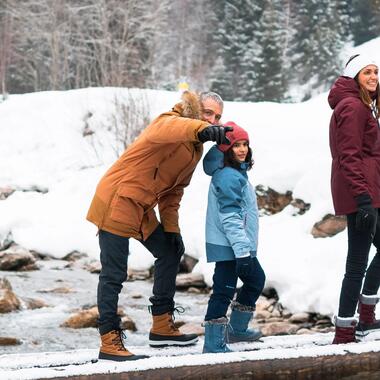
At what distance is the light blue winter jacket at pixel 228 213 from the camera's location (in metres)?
4.00

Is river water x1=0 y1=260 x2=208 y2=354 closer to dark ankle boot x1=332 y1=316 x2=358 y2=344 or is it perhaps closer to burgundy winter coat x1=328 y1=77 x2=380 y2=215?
dark ankle boot x1=332 y1=316 x2=358 y2=344

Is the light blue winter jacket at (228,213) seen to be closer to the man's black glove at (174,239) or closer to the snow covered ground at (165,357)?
the man's black glove at (174,239)

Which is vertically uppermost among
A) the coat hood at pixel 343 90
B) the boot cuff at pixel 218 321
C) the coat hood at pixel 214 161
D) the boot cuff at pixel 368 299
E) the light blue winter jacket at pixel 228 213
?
the coat hood at pixel 343 90

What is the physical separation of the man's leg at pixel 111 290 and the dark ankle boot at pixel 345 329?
1.10 m

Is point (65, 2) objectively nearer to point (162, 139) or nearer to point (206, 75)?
point (206, 75)

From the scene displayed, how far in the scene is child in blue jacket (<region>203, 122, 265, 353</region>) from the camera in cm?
402

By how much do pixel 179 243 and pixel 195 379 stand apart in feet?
2.90

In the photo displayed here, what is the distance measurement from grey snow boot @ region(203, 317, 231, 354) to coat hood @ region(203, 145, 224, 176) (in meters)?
0.81

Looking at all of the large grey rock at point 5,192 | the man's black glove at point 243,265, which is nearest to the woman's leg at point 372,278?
the man's black glove at point 243,265

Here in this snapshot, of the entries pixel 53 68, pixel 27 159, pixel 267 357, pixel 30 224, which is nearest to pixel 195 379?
pixel 267 357

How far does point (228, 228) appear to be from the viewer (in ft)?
13.1

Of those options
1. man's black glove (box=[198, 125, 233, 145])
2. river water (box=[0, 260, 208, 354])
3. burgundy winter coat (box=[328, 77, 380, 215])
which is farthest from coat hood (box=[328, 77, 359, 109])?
river water (box=[0, 260, 208, 354])

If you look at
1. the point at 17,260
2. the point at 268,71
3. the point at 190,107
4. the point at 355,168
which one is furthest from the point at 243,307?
the point at 268,71

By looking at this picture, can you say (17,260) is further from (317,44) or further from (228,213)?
(317,44)
